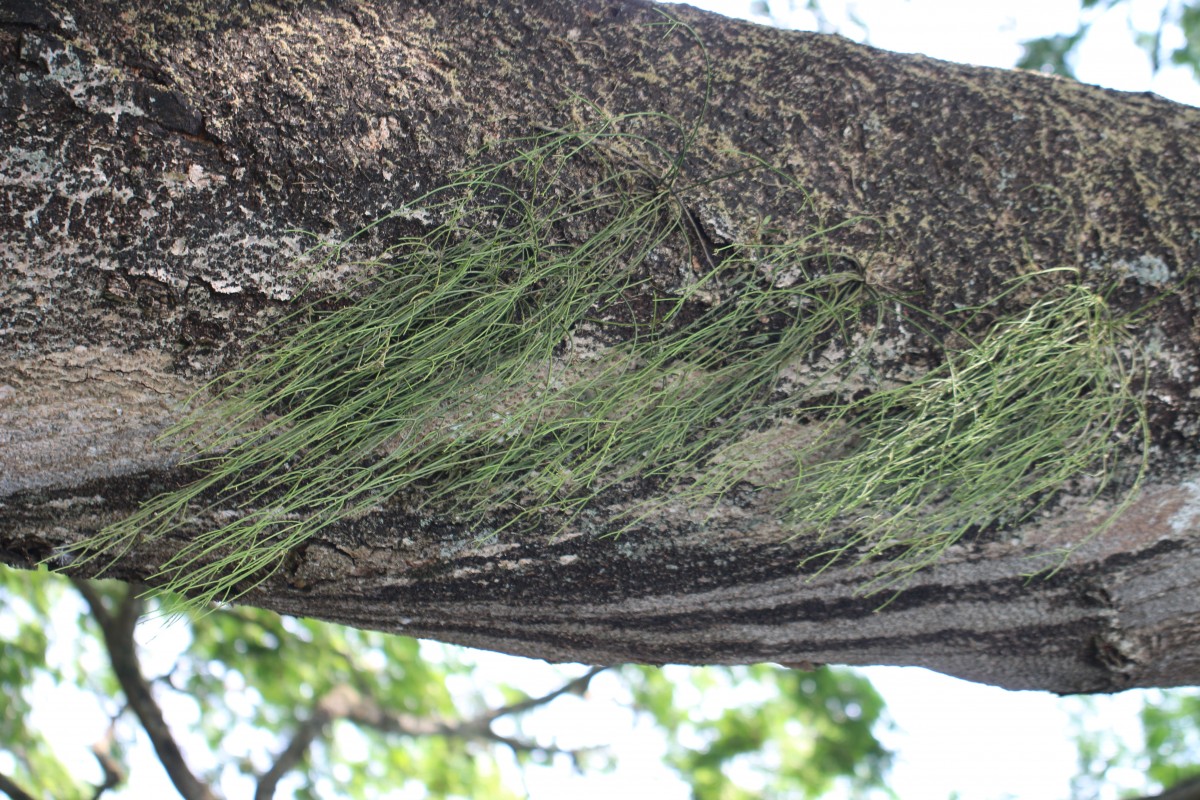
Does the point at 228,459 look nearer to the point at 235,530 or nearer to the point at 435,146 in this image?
the point at 235,530

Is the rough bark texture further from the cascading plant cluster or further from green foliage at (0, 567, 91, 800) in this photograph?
green foliage at (0, 567, 91, 800)

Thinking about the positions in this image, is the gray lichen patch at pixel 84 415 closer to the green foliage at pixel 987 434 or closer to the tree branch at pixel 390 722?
the green foliage at pixel 987 434

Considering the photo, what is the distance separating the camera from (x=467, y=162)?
1020mm

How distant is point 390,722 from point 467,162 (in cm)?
335

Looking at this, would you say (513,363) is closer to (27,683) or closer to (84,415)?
(84,415)

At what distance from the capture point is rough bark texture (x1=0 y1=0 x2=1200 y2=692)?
3.10 ft

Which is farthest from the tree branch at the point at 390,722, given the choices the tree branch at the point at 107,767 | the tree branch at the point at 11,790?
the tree branch at the point at 11,790

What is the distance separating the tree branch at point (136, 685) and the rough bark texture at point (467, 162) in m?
1.90

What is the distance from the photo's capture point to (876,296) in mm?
1072

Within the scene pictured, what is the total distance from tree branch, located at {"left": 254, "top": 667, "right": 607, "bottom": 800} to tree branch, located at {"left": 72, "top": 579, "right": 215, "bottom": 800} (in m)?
0.60

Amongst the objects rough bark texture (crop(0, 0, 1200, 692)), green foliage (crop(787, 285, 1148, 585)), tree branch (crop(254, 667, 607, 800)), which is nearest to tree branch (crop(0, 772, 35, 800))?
tree branch (crop(254, 667, 607, 800))

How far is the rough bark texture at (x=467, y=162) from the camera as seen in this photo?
95cm

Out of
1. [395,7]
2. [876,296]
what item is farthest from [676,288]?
[395,7]

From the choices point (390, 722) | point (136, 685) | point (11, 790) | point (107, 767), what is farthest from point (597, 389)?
point (390, 722)
